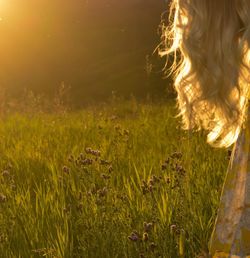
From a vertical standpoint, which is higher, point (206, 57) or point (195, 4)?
point (195, 4)

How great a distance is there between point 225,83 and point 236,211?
47 centimetres

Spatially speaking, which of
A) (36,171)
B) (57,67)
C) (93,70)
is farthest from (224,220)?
(57,67)

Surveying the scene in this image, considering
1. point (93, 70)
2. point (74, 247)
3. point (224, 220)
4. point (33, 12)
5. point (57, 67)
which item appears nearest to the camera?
point (224, 220)

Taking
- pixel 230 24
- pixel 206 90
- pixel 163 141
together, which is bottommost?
pixel 163 141

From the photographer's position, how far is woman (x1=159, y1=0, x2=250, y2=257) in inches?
69.0

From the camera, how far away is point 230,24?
1928 millimetres

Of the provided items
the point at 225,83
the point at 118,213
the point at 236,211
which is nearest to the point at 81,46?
→ the point at 118,213

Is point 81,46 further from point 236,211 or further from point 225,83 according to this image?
point 236,211

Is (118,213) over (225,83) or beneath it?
beneath

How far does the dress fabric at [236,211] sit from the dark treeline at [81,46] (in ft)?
39.4

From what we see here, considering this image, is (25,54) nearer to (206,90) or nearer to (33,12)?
(33,12)

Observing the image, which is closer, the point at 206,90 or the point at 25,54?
the point at 206,90

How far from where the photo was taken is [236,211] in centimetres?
175

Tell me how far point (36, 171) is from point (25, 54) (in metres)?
16.8
